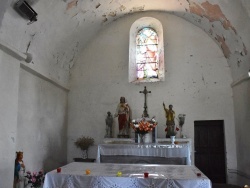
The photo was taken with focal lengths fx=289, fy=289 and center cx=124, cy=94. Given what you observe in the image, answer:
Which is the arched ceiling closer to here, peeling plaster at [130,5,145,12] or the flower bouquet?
peeling plaster at [130,5,145,12]

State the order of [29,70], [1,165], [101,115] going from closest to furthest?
[1,165], [29,70], [101,115]

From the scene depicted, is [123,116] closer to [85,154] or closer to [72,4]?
[85,154]

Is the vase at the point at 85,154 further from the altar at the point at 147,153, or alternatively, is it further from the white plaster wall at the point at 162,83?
the altar at the point at 147,153

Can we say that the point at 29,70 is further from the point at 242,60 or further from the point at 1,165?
the point at 242,60

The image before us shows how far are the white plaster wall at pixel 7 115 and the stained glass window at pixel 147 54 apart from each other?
222 inches

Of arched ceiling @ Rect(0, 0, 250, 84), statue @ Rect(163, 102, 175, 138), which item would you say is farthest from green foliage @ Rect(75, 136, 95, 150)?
statue @ Rect(163, 102, 175, 138)

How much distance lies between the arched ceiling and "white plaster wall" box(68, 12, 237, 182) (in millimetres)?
387

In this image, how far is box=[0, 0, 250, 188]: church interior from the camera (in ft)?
27.8

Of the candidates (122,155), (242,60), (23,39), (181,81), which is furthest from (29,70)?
(242,60)

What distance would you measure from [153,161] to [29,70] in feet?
14.5

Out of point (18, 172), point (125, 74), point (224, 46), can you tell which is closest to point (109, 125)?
point (125, 74)

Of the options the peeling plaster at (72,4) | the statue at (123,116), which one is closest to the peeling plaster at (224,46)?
the statue at (123,116)

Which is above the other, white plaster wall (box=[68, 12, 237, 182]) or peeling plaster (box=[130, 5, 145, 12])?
peeling plaster (box=[130, 5, 145, 12])

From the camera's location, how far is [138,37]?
11.8 metres
